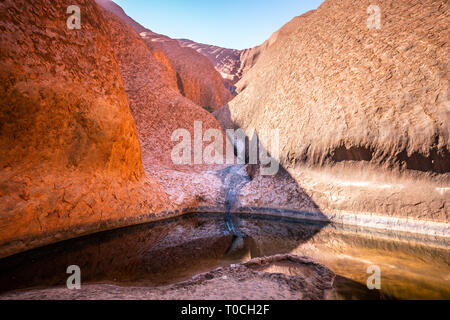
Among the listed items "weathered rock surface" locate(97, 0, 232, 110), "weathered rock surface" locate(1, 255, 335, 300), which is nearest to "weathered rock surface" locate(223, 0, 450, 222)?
"weathered rock surface" locate(1, 255, 335, 300)

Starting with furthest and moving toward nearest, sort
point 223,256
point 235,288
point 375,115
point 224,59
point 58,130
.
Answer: point 224,59 → point 375,115 → point 58,130 → point 223,256 → point 235,288

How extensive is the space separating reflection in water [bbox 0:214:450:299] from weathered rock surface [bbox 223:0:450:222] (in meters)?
1.19

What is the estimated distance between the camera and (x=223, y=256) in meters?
4.11

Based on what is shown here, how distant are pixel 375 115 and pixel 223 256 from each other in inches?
230

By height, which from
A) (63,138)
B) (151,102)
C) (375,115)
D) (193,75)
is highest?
(193,75)

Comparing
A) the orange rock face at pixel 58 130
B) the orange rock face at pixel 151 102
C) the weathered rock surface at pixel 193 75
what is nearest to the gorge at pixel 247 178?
the orange rock face at pixel 58 130

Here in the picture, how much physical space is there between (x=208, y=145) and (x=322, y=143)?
5981 mm

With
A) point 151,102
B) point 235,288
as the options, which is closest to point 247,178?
point 151,102

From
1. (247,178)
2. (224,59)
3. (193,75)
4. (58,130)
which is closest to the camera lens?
(58,130)

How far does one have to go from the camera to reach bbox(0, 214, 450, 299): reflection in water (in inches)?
118

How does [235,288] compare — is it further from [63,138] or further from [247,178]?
[247,178]

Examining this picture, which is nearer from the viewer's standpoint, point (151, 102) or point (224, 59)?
point (151, 102)

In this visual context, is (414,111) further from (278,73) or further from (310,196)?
(278,73)
